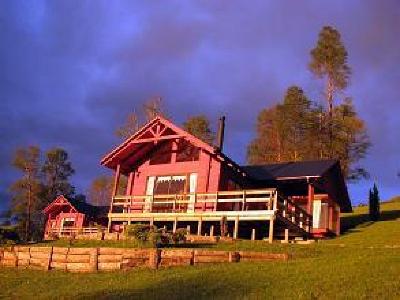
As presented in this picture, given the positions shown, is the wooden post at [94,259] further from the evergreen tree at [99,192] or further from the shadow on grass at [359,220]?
the evergreen tree at [99,192]

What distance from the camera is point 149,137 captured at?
3697 centimetres

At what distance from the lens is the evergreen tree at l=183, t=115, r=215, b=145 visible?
66.6 m

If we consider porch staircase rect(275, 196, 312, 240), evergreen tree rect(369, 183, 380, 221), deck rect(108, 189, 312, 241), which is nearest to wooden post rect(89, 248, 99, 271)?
deck rect(108, 189, 312, 241)

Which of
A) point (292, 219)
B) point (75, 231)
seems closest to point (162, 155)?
point (292, 219)

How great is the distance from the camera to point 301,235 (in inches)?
1249

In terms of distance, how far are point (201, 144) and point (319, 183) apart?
8.54 m

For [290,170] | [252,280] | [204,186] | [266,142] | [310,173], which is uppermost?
[266,142]

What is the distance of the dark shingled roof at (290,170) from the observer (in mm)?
34375

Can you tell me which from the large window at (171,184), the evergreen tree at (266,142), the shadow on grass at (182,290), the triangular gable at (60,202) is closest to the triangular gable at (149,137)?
the large window at (171,184)

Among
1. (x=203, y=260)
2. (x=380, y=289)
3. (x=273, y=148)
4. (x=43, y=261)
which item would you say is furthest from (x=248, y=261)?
(x=273, y=148)

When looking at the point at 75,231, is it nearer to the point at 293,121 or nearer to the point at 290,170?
the point at 290,170

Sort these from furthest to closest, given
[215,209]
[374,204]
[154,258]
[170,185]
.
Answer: [374,204] → [170,185] → [215,209] → [154,258]

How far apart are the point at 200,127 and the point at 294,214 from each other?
123ft

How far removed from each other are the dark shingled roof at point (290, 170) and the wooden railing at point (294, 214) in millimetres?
2560
